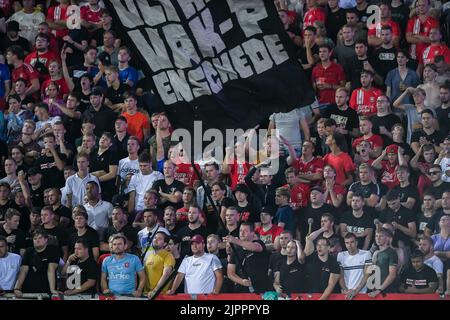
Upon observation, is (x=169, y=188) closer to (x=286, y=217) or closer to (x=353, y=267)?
(x=286, y=217)

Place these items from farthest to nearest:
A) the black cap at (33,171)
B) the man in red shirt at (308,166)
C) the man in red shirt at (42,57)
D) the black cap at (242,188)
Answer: the man in red shirt at (42,57)
the black cap at (33,171)
the man in red shirt at (308,166)
the black cap at (242,188)

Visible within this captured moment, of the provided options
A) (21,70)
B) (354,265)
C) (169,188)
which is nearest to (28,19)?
(21,70)

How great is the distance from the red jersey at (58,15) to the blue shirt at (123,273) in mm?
5188

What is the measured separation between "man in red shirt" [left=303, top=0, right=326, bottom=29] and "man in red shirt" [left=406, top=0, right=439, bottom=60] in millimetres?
1209

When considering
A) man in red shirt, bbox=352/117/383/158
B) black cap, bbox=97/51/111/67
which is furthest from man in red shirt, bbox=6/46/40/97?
man in red shirt, bbox=352/117/383/158

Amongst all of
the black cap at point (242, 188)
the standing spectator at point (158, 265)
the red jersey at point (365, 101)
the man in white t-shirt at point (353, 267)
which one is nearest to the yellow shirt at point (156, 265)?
the standing spectator at point (158, 265)

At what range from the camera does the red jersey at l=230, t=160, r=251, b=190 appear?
17234 mm

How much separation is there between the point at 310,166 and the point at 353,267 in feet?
6.04

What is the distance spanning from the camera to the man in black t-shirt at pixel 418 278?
15719 mm

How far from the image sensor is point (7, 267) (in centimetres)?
1648

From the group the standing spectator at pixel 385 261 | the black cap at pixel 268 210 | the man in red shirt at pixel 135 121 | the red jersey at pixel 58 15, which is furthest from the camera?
the red jersey at pixel 58 15

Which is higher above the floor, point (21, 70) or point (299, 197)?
point (21, 70)

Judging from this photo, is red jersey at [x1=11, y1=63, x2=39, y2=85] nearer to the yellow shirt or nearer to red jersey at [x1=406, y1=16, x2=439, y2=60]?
the yellow shirt

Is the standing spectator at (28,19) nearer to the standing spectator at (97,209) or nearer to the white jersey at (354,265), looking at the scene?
the standing spectator at (97,209)
